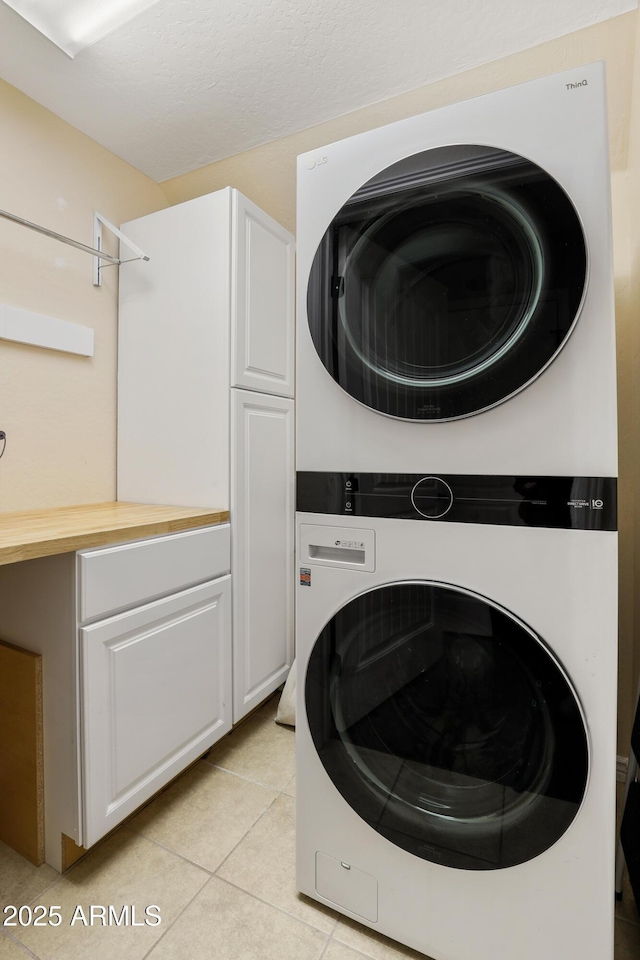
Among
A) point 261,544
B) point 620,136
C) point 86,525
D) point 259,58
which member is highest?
point 259,58

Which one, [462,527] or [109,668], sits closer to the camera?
[462,527]

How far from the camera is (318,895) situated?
1.13 meters

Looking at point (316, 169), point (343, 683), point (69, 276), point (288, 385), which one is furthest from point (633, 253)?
point (69, 276)

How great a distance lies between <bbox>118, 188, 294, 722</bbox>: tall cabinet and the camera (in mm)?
1749

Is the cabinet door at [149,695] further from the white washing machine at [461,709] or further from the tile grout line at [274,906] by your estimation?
the white washing machine at [461,709]

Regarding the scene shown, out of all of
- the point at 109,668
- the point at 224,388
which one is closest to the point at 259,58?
the point at 224,388

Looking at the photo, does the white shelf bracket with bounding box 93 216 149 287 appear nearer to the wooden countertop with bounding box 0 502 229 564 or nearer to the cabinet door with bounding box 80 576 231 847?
the wooden countertop with bounding box 0 502 229 564

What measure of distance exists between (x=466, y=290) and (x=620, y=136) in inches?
47.4

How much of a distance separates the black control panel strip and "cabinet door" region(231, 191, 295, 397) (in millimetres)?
833

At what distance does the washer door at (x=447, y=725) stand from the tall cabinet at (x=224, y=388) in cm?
80

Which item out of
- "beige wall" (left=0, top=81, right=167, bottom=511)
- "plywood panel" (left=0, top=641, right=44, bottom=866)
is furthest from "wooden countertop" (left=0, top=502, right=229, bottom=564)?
"plywood panel" (left=0, top=641, right=44, bottom=866)

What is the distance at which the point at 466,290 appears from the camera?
0.92 m

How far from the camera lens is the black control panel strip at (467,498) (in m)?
0.85
